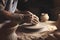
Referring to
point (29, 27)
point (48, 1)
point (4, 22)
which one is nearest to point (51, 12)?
point (48, 1)

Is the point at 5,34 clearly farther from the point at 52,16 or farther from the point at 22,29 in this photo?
the point at 52,16

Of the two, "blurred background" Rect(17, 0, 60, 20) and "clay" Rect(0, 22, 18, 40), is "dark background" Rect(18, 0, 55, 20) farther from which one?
"clay" Rect(0, 22, 18, 40)

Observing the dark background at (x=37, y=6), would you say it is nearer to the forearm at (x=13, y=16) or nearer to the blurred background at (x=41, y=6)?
the blurred background at (x=41, y=6)

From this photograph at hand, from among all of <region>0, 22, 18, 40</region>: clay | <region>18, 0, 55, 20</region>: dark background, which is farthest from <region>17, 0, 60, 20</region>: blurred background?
<region>0, 22, 18, 40</region>: clay

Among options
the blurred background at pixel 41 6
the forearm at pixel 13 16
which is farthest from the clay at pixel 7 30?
the blurred background at pixel 41 6

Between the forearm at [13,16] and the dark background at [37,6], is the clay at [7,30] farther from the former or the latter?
the dark background at [37,6]

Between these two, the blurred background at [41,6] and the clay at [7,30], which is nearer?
the clay at [7,30]

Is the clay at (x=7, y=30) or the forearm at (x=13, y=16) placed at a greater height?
the forearm at (x=13, y=16)

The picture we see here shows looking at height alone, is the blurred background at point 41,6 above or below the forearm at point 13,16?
below

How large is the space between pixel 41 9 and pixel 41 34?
121 cm

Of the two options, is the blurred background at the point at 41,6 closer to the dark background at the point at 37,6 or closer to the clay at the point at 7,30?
the dark background at the point at 37,6

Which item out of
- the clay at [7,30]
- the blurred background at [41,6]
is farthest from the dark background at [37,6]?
the clay at [7,30]

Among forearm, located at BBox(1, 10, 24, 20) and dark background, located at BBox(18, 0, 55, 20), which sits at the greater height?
forearm, located at BBox(1, 10, 24, 20)

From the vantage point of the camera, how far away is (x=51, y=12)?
2549mm
